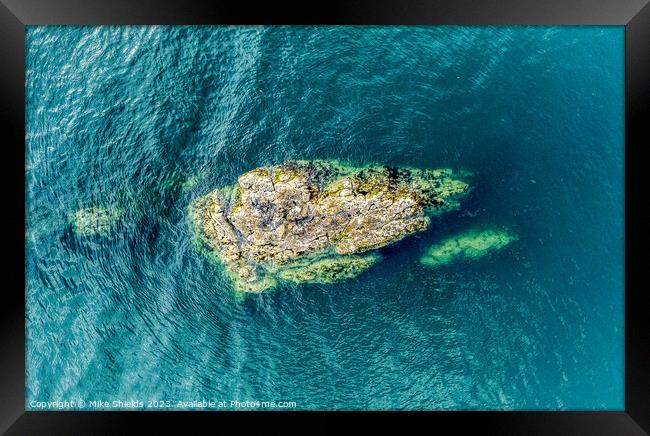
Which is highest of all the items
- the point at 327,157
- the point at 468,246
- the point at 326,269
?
the point at 327,157

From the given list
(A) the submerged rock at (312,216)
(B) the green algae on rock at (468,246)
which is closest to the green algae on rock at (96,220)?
(A) the submerged rock at (312,216)

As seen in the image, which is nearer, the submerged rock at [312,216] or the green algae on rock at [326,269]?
the submerged rock at [312,216]

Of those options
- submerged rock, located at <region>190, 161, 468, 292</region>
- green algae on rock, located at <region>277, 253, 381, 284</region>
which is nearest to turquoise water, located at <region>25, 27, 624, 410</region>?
submerged rock, located at <region>190, 161, 468, 292</region>

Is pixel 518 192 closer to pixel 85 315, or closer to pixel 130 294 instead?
pixel 130 294
